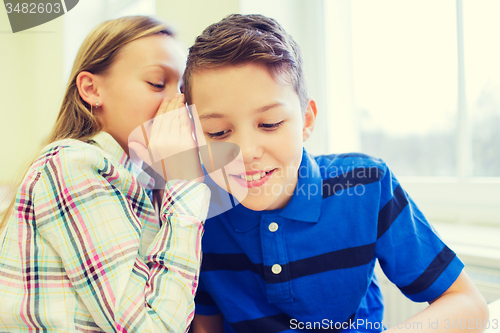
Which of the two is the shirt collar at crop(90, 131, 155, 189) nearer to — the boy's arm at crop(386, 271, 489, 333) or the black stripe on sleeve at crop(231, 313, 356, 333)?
the black stripe on sleeve at crop(231, 313, 356, 333)

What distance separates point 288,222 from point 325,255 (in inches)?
4.0

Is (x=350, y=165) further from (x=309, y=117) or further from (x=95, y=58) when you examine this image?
(x=95, y=58)

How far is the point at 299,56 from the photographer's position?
783 mm

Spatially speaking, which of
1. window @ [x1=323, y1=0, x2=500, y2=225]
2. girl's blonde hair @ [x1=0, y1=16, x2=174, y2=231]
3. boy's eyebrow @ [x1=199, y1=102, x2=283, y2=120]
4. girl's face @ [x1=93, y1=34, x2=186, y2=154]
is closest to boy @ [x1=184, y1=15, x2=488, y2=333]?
boy's eyebrow @ [x1=199, y1=102, x2=283, y2=120]

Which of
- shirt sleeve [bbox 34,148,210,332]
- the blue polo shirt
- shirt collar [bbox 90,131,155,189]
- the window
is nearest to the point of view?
shirt sleeve [bbox 34,148,210,332]

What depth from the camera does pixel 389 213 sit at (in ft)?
2.28

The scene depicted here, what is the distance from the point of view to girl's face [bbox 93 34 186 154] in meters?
0.83

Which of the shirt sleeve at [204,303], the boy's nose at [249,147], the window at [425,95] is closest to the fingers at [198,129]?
the boy's nose at [249,147]

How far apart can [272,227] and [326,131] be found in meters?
0.87

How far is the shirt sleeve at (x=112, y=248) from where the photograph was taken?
0.56 meters

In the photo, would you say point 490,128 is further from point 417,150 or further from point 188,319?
point 188,319

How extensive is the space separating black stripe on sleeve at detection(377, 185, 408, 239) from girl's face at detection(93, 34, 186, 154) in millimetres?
571

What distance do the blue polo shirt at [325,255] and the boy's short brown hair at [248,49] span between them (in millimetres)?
238

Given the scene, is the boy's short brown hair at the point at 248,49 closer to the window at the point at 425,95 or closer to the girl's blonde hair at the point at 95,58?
the girl's blonde hair at the point at 95,58
